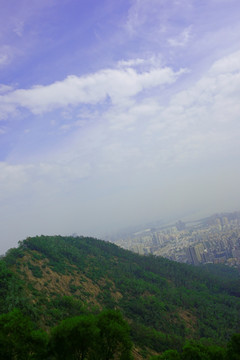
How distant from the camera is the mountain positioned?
2580 centimetres

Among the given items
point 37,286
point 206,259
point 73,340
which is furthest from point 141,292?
point 206,259

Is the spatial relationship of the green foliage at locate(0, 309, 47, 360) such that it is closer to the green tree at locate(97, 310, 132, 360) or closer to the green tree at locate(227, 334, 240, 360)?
the green tree at locate(97, 310, 132, 360)

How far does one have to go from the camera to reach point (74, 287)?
34688 millimetres

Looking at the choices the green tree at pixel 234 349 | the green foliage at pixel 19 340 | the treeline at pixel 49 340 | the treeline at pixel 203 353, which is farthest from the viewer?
the green tree at pixel 234 349

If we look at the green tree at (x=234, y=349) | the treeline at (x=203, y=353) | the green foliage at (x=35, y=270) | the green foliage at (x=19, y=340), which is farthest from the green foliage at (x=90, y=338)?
the green foliage at (x=35, y=270)

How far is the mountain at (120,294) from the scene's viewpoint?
25.8 metres

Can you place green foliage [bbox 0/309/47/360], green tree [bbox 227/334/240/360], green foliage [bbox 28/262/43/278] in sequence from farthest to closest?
green foliage [bbox 28/262/43/278] → green tree [bbox 227/334/240/360] → green foliage [bbox 0/309/47/360]

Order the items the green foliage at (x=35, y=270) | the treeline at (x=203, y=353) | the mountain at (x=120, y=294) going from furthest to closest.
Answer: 1. the green foliage at (x=35, y=270)
2. the mountain at (x=120, y=294)
3. the treeline at (x=203, y=353)

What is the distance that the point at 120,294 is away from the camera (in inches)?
1564

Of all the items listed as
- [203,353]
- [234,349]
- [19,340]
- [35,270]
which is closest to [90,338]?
[19,340]

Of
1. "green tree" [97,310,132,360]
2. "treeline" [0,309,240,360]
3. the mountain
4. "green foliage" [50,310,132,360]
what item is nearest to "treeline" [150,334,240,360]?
"treeline" [0,309,240,360]

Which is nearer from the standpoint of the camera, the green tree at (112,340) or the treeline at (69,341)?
the treeline at (69,341)

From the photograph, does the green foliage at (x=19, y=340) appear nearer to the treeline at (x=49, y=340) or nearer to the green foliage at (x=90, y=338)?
the treeline at (x=49, y=340)

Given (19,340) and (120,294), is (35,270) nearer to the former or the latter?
(120,294)
